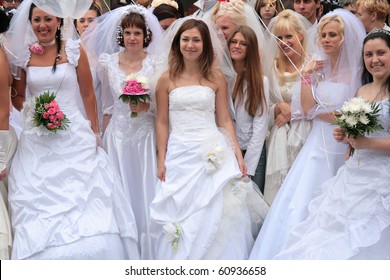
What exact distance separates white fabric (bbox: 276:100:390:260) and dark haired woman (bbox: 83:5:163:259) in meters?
1.55

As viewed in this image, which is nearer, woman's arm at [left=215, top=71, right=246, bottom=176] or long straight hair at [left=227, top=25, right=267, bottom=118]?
woman's arm at [left=215, top=71, right=246, bottom=176]

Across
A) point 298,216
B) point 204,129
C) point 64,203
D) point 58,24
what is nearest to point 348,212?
point 298,216

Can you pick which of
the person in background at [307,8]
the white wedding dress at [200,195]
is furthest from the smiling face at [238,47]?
the person in background at [307,8]

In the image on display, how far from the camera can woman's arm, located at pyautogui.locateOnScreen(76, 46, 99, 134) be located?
20.4 ft

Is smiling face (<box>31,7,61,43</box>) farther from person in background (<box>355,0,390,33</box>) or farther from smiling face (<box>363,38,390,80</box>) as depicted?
person in background (<box>355,0,390,33</box>)

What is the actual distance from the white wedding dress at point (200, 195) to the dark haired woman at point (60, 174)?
0.43m

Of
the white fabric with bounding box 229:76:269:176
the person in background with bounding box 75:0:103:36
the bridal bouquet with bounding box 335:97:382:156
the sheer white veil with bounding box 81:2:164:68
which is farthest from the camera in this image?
the person in background with bounding box 75:0:103:36

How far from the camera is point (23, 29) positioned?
602 cm

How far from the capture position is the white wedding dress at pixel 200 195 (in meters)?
5.79

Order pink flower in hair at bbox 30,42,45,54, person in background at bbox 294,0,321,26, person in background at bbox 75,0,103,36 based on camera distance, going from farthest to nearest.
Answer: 1. person in background at bbox 75,0,103,36
2. person in background at bbox 294,0,321,26
3. pink flower in hair at bbox 30,42,45,54

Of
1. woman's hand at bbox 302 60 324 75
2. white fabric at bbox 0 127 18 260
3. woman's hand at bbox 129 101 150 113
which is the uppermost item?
woman's hand at bbox 302 60 324 75

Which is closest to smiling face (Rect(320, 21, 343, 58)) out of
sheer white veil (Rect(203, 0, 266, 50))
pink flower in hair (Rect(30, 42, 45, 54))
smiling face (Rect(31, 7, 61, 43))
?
sheer white veil (Rect(203, 0, 266, 50))

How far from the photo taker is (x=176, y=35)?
6.39 meters

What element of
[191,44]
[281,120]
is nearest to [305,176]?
[281,120]
